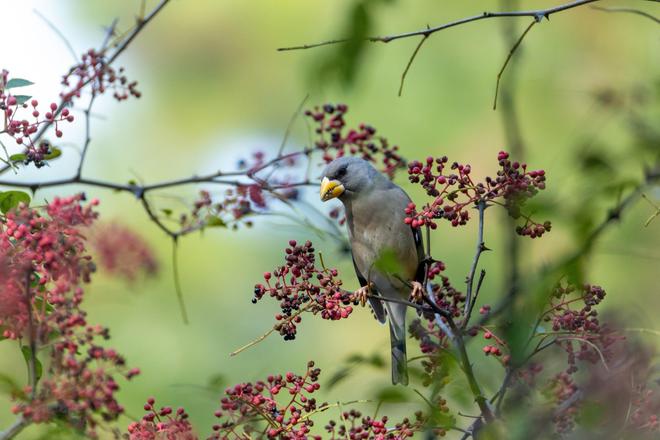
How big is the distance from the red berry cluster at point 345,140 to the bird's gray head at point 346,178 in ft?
1.80

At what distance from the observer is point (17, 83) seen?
99.2 inches

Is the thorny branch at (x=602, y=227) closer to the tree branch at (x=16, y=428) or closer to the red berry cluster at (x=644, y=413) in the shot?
the red berry cluster at (x=644, y=413)

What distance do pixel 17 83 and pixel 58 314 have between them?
0.90 metres

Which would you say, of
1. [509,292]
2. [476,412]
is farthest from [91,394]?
[476,412]

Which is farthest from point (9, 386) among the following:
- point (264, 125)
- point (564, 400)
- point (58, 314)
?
point (264, 125)

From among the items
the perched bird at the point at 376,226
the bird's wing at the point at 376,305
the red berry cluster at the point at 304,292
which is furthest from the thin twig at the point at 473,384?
the bird's wing at the point at 376,305

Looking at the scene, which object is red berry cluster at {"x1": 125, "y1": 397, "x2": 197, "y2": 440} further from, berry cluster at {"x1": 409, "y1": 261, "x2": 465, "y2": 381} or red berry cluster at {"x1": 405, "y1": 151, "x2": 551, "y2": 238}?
red berry cluster at {"x1": 405, "y1": 151, "x2": 551, "y2": 238}

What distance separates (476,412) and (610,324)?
1.84ft

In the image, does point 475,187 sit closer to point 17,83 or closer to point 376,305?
point 17,83

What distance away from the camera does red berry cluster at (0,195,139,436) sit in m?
1.77

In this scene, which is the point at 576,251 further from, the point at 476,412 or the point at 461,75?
the point at 461,75

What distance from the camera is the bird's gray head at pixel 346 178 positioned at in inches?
162

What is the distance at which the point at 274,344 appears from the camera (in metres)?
8.12

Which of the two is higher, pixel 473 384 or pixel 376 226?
pixel 376 226
